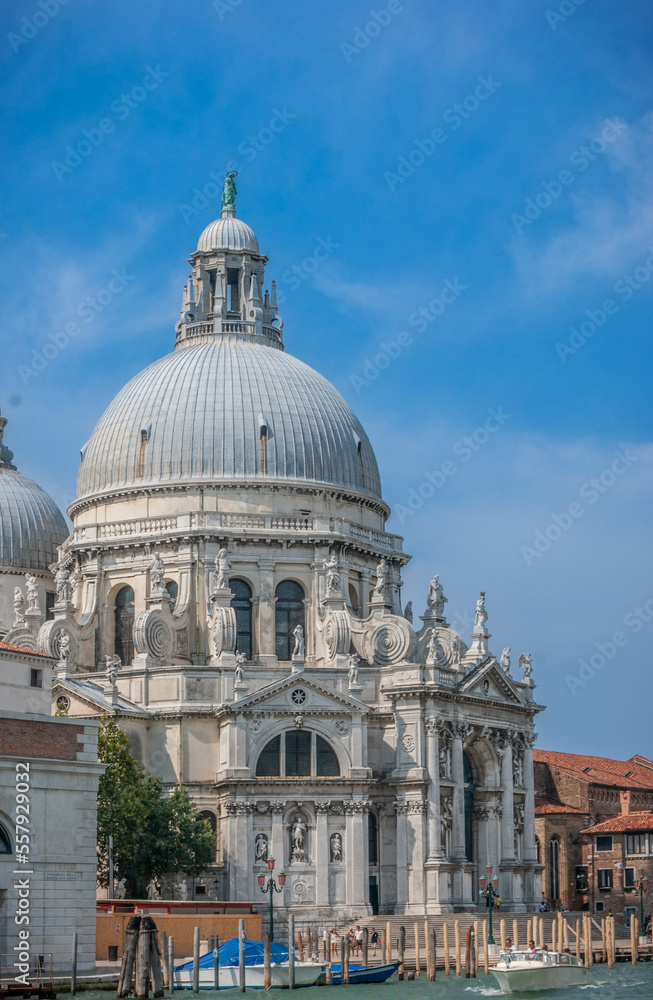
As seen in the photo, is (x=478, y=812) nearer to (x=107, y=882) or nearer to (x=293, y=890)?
(x=293, y=890)

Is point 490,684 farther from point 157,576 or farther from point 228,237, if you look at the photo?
point 228,237

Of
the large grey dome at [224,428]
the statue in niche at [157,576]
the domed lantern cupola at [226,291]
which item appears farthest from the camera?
the domed lantern cupola at [226,291]

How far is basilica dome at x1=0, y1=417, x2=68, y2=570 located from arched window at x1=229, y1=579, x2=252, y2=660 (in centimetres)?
1299

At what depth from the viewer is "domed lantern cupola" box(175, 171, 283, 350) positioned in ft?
246

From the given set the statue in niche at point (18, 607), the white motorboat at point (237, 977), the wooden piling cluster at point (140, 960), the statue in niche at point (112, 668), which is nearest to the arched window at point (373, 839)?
the statue in niche at point (112, 668)

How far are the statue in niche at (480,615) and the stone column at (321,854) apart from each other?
12.8m

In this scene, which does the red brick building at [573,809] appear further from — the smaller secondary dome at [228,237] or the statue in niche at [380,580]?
the smaller secondary dome at [228,237]

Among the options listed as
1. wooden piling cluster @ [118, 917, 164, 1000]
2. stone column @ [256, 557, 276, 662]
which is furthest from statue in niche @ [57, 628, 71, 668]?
wooden piling cluster @ [118, 917, 164, 1000]

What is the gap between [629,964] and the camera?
179 ft

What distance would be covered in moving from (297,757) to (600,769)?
3365 cm

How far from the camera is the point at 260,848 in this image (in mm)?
60938

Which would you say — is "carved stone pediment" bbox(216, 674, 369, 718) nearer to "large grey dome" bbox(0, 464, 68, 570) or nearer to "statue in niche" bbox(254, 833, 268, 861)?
"statue in niche" bbox(254, 833, 268, 861)

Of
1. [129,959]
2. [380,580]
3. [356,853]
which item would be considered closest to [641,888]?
[356,853]

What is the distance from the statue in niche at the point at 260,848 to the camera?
6088 centimetres
